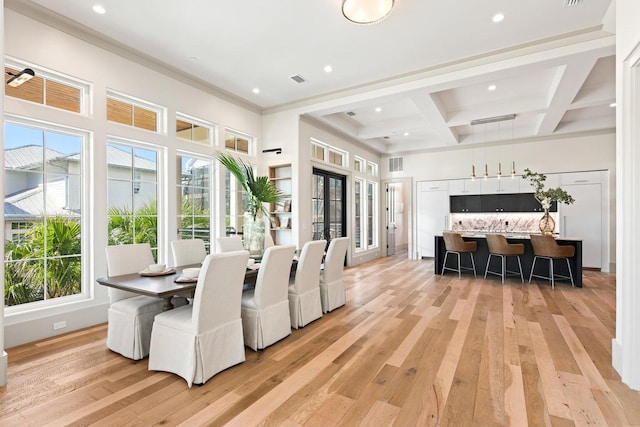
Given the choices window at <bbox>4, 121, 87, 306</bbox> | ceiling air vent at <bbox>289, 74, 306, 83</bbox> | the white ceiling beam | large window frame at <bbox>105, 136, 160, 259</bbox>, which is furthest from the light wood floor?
ceiling air vent at <bbox>289, 74, 306, 83</bbox>

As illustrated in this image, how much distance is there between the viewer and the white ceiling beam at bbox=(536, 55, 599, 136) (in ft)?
13.3

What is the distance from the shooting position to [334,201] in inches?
295

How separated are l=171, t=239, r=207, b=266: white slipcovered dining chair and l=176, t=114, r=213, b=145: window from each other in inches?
72.3

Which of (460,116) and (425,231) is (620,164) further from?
(425,231)

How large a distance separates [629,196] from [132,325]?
409cm

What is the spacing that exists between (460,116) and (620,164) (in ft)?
13.7

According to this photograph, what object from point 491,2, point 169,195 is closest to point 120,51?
point 169,195

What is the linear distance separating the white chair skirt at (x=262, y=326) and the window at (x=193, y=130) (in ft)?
10.1

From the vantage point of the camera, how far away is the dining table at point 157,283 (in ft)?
8.11

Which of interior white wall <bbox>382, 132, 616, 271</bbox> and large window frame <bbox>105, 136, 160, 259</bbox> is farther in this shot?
interior white wall <bbox>382, 132, 616, 271</bbox>

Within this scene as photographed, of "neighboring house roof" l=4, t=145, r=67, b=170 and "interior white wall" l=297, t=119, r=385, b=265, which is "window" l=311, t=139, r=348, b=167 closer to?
"interior white wall" l=297, t=119, r=385, b=265

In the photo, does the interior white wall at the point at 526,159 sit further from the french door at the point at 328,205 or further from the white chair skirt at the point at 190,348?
the white chair skirt at the point at 190,348

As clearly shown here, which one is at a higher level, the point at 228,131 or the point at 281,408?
the point at 228,131

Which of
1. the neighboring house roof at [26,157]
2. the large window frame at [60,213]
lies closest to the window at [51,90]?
the large window frame at [60,213]
